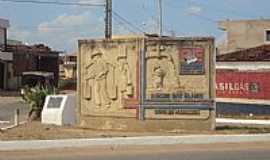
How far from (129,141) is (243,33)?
51.8 metres

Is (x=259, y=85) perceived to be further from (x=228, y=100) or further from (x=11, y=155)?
(x=11, y=155)

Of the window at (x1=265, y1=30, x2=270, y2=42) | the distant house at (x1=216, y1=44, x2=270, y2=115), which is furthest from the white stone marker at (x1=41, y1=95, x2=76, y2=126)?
the window at (x1=265, y1=30, x2=270, y2=42)

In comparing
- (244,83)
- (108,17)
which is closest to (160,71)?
(244,83)

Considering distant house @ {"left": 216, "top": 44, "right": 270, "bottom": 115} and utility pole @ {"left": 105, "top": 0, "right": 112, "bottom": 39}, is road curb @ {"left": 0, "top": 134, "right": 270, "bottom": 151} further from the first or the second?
utility pole @ {"left": 105, "top": 0, "right": 112, "bottom": 39}

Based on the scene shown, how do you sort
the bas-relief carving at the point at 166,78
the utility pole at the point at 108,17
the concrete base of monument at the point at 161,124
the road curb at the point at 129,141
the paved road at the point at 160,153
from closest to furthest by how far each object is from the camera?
the paved road at the point at 160,153, the road curb at the point at 129,141, the concrete base of monument at the point at 161,124, the bas-relief carving at the point at 166,78, the utility pole at the point at 108,17

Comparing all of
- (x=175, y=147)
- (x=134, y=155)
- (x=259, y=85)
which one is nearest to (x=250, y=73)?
(x=259, y=85)

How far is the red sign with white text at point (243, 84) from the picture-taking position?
1292 inches

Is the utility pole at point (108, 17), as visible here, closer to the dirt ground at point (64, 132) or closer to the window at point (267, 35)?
the window at point (267, 35)

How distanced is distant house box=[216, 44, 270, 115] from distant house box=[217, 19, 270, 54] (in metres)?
30.9

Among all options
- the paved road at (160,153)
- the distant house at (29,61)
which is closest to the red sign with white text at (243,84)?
the paved road at (160,153)

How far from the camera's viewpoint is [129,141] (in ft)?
61.4

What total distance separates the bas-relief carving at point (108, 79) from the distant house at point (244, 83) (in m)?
12.1

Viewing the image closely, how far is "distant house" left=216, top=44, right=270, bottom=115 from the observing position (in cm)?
3281

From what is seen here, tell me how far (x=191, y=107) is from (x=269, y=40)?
146 ft
